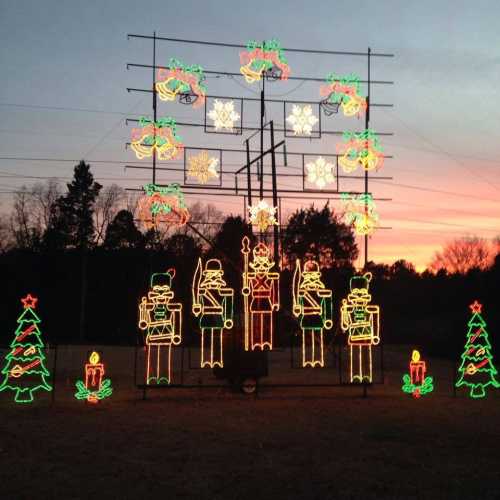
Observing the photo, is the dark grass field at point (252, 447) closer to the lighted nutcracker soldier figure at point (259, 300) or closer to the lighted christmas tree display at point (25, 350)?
the lighted christmas tree display at point (25, 350)

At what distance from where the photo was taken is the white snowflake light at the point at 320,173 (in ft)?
65.1

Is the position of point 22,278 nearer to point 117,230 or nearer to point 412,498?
point 117,230

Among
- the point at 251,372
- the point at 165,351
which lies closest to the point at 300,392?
the point at 251,372

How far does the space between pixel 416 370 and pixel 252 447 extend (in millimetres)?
7914

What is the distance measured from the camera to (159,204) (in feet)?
60.3

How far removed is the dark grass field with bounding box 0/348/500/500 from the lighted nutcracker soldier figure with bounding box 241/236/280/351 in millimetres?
1468

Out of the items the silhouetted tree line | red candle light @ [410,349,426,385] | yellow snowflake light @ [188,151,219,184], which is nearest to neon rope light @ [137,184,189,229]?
yellow snowflake light @ [188,151,219,184]

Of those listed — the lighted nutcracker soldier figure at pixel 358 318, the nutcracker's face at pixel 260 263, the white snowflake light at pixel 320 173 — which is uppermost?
the white snowflake light at pixel 320 173

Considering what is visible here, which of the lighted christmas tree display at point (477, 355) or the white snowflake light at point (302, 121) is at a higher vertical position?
the white snowflake light at point (302, 121)

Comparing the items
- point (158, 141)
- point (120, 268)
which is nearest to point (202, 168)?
point (158, 141)

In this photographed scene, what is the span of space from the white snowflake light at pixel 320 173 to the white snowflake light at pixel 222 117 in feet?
8.04

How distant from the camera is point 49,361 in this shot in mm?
28438

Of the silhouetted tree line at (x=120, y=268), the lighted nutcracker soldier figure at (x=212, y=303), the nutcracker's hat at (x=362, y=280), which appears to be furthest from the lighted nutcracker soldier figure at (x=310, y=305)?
the silhouetted tree line at (x=120, y=268)

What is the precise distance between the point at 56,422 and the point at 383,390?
30.0ft
